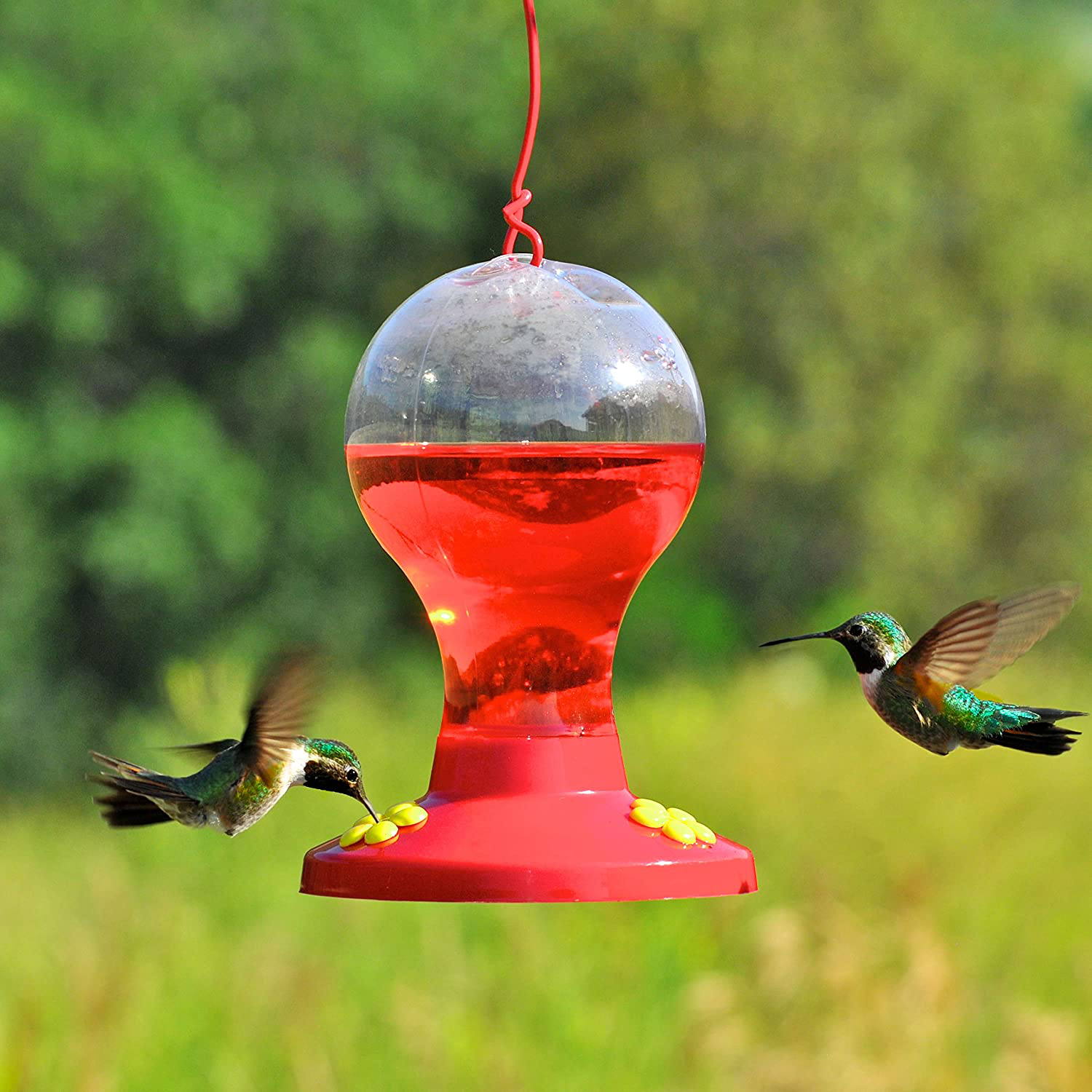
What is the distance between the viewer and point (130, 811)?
3.45 m

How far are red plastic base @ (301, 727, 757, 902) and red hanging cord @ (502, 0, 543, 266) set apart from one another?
0.86 metres

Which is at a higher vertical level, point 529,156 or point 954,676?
point 529,156

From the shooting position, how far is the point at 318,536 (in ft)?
70.1

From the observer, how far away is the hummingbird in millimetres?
3250

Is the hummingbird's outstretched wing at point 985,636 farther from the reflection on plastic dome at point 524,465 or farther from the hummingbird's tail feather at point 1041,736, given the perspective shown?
the reflection on plastic dome at point 524,465

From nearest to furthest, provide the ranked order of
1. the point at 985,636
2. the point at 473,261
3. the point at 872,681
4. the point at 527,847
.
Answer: the point at 527,847 < the point at 985,636 < the point at 872,681 < the point at 473,261

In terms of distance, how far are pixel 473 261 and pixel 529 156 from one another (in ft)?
68.0

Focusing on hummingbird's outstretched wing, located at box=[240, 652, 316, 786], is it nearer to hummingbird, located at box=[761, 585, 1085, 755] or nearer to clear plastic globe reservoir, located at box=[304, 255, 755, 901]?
clear plastic globe reservoir, located at box=[304, 255, 755, 901]

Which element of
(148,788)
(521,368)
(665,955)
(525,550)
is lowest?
(665,955)

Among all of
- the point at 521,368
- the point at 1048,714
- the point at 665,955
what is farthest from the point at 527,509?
the point at 665,955

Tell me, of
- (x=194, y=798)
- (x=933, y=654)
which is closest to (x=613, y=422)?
(x=933, y=654)

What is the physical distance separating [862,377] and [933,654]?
66.7ft

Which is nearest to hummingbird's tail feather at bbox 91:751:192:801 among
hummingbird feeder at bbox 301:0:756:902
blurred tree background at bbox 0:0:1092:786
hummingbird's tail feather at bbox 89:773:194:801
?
hummingbird's tail feather at bbox 89:773:194:801

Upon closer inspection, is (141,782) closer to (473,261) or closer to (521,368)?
(521,368)
